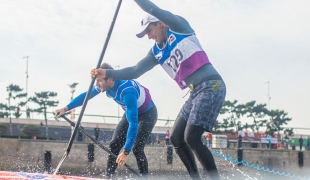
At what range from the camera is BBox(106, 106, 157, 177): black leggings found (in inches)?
228

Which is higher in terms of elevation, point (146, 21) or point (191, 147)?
point (146, 21)

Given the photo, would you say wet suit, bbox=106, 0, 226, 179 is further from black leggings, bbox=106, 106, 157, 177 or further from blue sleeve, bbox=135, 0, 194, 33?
black leggings, bbox=106, 106, 157, 177

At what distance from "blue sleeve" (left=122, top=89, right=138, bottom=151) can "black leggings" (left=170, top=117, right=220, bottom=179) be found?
29.1 inches

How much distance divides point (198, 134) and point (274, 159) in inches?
896

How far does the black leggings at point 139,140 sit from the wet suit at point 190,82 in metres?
1.39

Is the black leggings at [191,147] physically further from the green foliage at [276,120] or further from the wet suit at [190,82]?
the green foliage at [276,120]

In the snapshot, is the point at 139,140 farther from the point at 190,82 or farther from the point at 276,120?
the point at 276,120

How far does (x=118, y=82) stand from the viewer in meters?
5.57

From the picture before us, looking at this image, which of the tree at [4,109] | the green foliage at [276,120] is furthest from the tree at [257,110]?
the tree at [4,109]

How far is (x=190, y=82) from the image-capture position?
430 centimetres

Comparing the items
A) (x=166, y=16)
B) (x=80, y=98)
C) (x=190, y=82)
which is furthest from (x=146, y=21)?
(x=80, y=98)

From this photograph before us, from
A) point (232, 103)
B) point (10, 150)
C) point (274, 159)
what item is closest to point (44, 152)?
point (10, 150)

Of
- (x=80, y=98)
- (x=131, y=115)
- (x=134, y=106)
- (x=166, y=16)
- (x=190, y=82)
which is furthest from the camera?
(x=80, y=98)

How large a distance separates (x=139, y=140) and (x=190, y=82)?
5.75 feet
